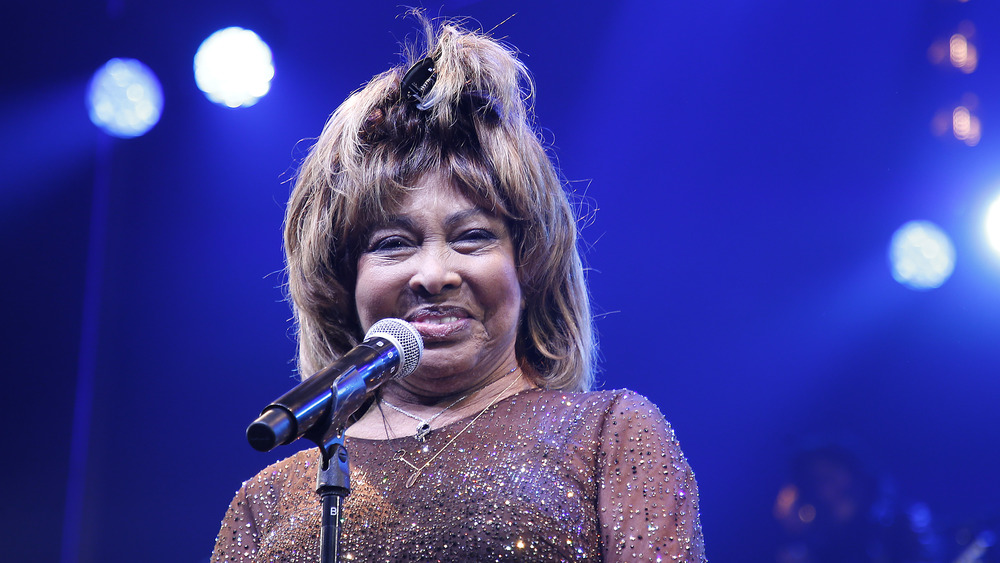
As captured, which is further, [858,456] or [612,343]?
[612,343]

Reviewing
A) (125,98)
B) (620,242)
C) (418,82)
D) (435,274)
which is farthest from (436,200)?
(125,98)

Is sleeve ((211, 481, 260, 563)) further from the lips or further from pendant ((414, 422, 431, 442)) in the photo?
the lips

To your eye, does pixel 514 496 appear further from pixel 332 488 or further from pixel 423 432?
pixel 332 488

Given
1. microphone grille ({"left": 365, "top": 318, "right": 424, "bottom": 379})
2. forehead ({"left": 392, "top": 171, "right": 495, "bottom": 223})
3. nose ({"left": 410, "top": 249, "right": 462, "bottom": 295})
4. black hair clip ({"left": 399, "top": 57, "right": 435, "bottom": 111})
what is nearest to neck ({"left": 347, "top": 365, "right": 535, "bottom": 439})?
nose ({"left": 410, "top": 249, "right": 462, "bottom": 295})

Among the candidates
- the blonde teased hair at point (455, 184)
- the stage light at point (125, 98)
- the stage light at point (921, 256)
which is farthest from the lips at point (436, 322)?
the stage light at point (125, 98)

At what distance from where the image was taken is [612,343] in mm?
3154

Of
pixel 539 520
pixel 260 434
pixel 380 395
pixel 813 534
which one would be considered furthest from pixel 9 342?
pixel 813 534

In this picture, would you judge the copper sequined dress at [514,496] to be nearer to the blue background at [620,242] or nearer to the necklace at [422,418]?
the necklace at [422,418]

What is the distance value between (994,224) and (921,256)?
0.24 metres

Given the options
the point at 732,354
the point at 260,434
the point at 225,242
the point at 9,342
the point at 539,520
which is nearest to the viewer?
the point at 260,434

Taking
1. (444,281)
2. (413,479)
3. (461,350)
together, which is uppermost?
(444,281)

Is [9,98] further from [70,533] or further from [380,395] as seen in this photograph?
[380,395]

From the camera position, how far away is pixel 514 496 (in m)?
1.58

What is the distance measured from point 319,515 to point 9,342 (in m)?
2.14
